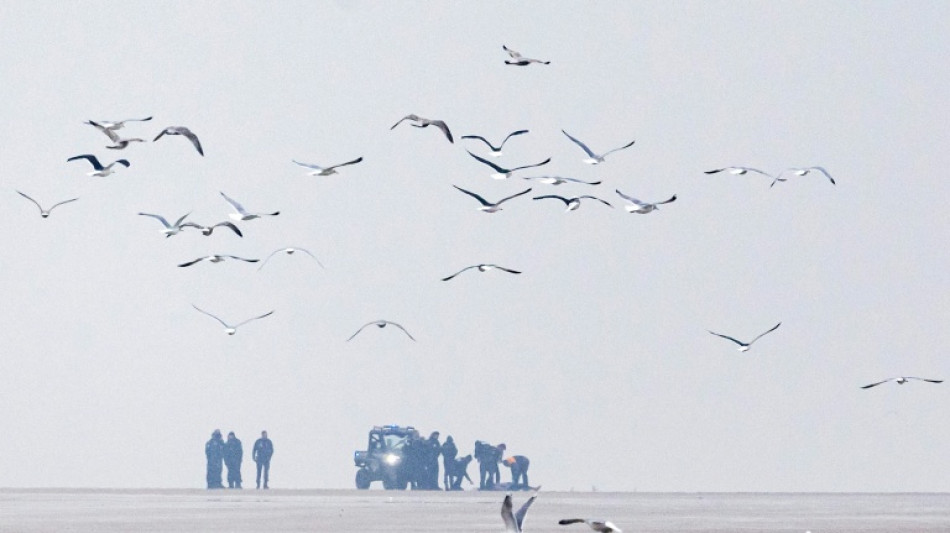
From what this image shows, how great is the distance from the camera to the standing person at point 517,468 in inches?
4555

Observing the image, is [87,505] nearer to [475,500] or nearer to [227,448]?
[475,500]

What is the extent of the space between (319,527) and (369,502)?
31.0 meters

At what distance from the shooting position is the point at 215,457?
11756cm

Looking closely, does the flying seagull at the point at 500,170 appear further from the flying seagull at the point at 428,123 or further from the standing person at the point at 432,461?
the standing person at the point at 432,461

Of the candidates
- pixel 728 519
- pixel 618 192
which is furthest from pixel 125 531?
pixel 728 519

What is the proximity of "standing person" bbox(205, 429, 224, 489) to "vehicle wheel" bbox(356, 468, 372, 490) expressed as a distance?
315 inches

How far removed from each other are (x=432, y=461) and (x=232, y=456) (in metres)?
11.9

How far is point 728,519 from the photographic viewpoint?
206ft

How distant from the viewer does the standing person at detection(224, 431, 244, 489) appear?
115812 mm

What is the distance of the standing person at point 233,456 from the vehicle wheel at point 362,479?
7130 mm

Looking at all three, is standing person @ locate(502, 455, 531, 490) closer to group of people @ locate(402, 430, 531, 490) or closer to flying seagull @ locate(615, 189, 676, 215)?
group of people @ locate(402, 430, 531, 490)

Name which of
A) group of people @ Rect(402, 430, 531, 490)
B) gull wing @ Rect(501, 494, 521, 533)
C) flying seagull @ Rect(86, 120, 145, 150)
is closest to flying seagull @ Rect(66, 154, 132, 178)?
flying seagull @ Rect(86, 120, 145, 150)

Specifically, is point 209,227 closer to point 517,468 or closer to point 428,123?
point 428,123

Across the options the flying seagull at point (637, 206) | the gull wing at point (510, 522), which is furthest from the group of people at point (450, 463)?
the gull wing at point (510, 522)
